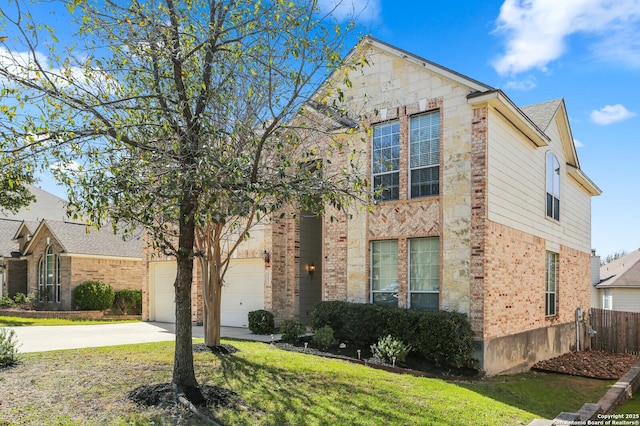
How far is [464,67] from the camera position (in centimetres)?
1254

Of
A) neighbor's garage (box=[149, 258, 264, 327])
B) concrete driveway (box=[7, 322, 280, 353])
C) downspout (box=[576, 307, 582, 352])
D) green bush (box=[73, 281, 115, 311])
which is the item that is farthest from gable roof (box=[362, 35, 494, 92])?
green bush (box=[73, 281, 115, 311])

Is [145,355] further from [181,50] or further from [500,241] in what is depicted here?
[500,241]

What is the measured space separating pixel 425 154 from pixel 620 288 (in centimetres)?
2489

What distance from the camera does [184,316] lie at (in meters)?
6.84

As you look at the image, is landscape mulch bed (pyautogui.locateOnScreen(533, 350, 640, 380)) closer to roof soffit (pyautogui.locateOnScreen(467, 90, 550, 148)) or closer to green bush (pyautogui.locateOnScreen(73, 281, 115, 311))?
roof soffit (pyautogui.locateOnScreen(467, 90, 550, 148))

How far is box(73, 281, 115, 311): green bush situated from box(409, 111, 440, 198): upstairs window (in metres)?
16.6

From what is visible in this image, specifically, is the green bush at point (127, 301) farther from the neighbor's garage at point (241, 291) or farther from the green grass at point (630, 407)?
the green grass at point (630, 407)

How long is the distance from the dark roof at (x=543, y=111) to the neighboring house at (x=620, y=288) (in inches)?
729

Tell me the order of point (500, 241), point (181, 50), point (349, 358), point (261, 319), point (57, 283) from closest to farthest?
point (181, 50), point (349, 358), point (500, 241), point (261, 319), point (57, 283)

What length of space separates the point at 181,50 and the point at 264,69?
1155 mm

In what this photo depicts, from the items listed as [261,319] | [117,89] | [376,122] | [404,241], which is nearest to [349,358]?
[404,241]

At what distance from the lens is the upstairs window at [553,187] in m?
16.4

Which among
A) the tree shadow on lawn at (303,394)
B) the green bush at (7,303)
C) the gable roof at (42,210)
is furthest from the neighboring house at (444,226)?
the gable roof at (42,210)

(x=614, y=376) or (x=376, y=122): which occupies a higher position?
(x=376, y=122)
